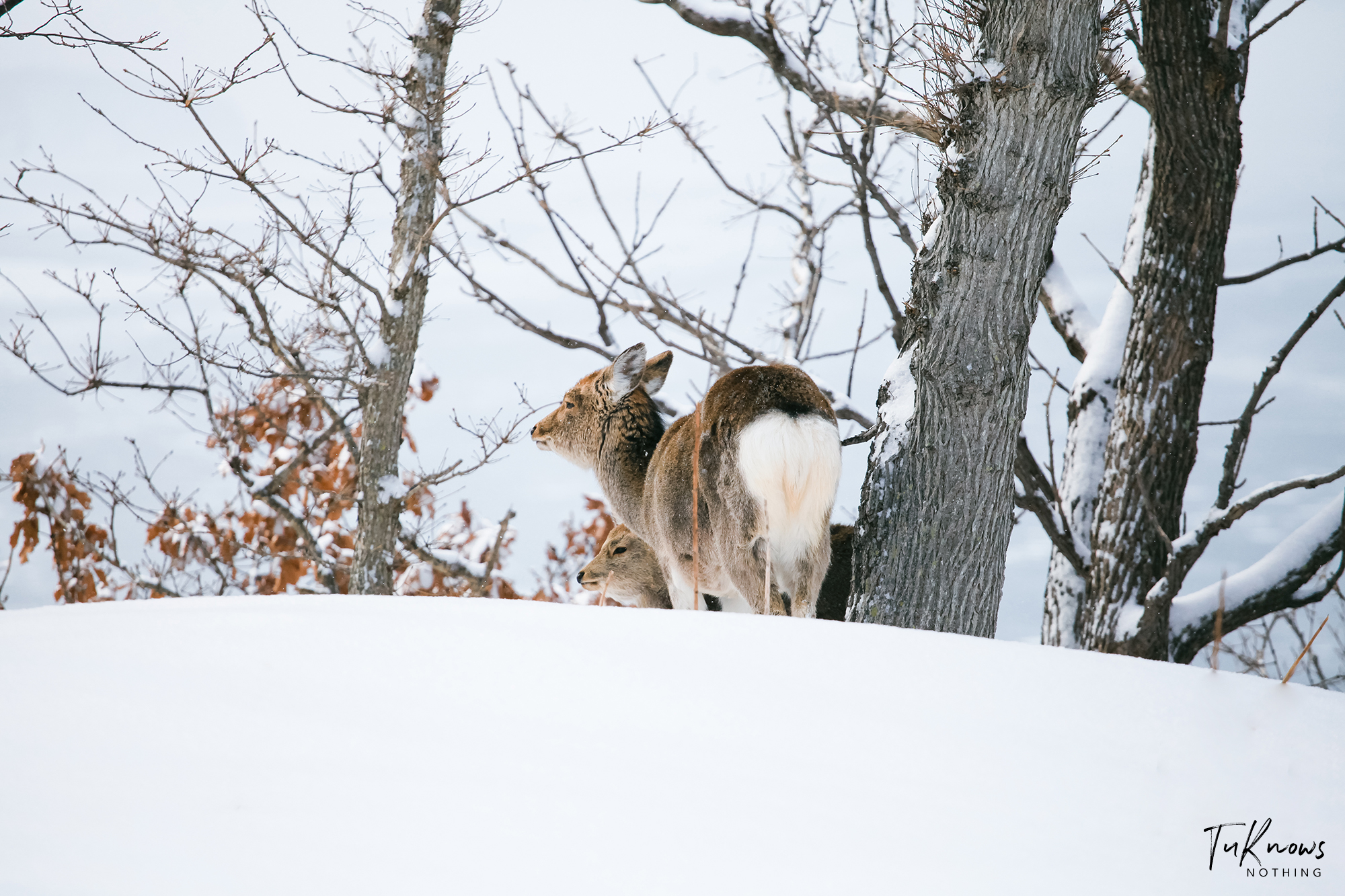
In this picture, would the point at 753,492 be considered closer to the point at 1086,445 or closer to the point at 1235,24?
the point at 1086,445

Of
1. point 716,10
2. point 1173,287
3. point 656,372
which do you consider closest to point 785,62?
point 716,10

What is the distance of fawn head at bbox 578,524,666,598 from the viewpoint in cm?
699

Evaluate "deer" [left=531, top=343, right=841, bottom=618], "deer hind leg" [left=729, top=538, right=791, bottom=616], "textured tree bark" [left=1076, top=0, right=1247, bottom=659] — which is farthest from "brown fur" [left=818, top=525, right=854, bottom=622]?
"textured tree bark" [left=1076, top=0, right=1247, bottom=659]

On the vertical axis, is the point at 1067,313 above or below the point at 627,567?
above

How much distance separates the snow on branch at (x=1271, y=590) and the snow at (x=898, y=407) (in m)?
3.17

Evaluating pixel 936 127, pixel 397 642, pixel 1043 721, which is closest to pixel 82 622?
pixel 397 642

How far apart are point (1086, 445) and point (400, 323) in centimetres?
538

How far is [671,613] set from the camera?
330cm

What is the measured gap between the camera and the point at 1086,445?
7.30 meters

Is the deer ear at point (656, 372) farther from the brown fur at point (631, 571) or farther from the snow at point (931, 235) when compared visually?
the snow at point (931, 235)

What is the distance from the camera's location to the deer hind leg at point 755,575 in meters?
5.05

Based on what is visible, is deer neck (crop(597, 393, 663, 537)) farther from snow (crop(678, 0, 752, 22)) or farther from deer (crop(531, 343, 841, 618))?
snow (crop(678, 0, 752, 22))

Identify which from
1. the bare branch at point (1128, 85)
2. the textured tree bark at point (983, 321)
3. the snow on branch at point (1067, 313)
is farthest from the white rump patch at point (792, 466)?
the snow on branch at point (1067, 313)

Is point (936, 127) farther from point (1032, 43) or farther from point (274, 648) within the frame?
point (274, 648)
